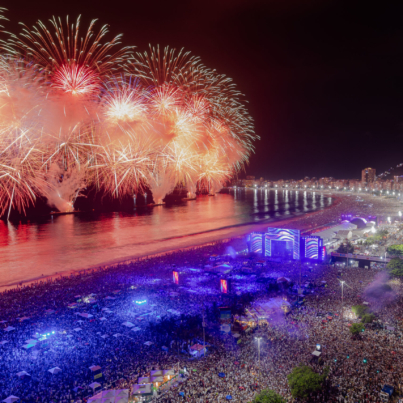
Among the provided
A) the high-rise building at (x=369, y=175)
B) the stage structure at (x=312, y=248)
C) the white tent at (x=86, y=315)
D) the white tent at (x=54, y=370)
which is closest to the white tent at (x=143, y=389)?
the white tent at (x=54, y=370)

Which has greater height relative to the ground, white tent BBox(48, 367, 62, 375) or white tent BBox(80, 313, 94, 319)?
white tent BBox(48, 367, 62, 375)

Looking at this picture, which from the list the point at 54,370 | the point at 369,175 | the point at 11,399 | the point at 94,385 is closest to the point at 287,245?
the point at 94,385

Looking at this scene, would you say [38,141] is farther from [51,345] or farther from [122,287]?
[51,345]

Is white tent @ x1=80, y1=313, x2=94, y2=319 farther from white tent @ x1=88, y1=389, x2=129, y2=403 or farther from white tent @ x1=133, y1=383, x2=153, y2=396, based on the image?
white tent @ x1=133, y1=383, x2=153, y2=396

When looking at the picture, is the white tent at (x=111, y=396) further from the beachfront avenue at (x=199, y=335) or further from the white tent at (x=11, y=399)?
the white tent at (x=11, y=399)

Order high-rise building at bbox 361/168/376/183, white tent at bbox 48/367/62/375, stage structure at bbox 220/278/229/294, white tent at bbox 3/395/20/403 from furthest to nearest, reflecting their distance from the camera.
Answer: high-rise building at bbox 361/168/376/183 → stage structure at bbox 220/278/229/294 → white tent at bbox 48/367/62/375 → white tent at bbox 3/395/20/403

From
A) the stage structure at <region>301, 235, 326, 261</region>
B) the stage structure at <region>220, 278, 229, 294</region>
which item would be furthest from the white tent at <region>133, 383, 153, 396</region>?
the stage structure at <region>301, 235, 326, 261</region>

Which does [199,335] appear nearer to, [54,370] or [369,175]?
[54,370]

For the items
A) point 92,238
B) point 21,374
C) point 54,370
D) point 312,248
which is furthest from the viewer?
point 92,238
